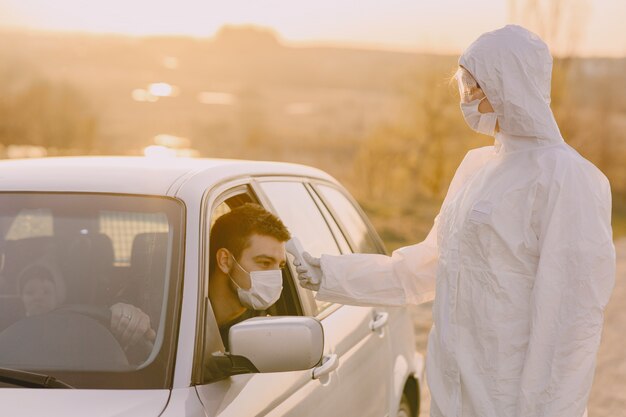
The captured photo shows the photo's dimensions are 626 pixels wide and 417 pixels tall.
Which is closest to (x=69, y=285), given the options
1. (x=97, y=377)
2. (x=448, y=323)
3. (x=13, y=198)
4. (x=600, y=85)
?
(x=13, y=198)

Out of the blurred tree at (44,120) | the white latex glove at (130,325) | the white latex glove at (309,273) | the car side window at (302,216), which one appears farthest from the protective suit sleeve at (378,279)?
the blurred tree at (44,120)

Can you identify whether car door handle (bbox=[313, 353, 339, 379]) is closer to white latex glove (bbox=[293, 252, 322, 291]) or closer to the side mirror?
white latex glove (bbox=[293, 252, 322, 291])

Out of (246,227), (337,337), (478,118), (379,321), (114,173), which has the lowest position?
(379,321)

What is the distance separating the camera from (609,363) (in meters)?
9.31

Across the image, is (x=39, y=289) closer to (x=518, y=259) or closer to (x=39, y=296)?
(x=39, y=296)

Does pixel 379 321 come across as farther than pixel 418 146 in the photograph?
No

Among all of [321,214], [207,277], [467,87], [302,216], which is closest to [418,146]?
[321,214]

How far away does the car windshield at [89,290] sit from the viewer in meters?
2.88

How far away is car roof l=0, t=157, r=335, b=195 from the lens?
3.36 m

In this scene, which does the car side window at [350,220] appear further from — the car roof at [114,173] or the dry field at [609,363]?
the dry field at [609,363]

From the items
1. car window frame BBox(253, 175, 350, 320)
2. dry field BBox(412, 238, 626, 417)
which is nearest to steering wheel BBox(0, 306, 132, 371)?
car window frame BBox(253, 175, 350, 320)

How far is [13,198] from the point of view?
11.4 ft

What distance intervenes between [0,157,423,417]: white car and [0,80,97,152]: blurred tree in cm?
4760

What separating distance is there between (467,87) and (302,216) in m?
1.15
